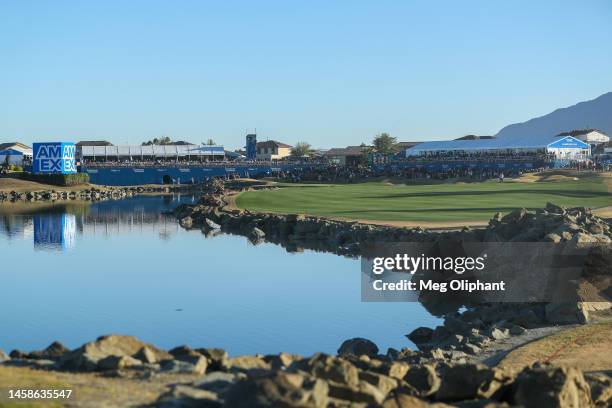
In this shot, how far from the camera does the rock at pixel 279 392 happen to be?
10.8 meters

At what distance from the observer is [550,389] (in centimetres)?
1323

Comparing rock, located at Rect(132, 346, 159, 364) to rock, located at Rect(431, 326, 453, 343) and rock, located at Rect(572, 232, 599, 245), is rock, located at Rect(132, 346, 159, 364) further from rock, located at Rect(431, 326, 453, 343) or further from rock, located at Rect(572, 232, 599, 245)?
rock, located at Rect(572, 232, 599, 245)

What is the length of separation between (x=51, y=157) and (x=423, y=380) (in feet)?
370

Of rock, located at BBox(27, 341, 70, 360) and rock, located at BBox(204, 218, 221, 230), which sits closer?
rock, located at BBox(27, 341, 70, 360)

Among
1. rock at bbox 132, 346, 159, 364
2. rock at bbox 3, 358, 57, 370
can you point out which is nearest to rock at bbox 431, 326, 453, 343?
rock at bbox 132, 346, 159, 364

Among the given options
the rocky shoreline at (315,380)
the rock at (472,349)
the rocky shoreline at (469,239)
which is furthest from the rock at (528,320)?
the rocky shoreline at (315,380)

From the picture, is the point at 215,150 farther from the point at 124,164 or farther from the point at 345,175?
the point at 345,175

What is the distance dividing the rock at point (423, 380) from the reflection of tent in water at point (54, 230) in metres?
42.1

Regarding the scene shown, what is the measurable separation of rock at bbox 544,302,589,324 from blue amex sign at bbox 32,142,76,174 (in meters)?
103

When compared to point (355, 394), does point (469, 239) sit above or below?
below

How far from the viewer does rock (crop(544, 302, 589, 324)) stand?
80.8 feet

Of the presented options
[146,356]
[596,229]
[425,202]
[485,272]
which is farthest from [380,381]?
[425,202]

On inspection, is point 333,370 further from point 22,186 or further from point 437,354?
point 22,186

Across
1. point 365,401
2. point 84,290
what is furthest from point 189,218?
point 365,401
